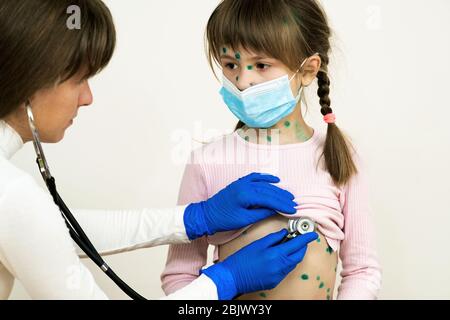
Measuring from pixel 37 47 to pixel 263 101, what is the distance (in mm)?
466

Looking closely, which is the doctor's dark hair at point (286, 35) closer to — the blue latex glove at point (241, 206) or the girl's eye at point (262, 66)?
the girl's eye at point (262, 66)

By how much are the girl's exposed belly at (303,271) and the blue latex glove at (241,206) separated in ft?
0.11

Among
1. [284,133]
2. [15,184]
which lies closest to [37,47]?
[15,184]

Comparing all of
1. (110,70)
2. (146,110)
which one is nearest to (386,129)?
(146,110)

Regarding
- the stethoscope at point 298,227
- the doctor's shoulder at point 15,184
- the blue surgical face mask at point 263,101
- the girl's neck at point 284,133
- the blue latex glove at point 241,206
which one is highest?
the blue surgical face mask at point 263,101

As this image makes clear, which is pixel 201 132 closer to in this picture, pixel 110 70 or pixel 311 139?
pixel 110 70

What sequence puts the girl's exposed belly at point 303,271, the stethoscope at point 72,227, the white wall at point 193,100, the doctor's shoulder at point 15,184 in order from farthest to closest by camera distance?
1. the white wall at point 193,100
2. the girl's exposed belly at point 303,271
3. the stethoscope at point 72,227
4. the doctor's shoulder at point 15,184

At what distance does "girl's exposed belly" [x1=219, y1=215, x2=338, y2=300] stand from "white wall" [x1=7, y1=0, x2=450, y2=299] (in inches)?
27.1

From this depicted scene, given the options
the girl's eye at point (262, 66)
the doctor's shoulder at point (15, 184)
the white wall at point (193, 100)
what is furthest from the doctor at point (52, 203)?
the white wall at point (193, 100)

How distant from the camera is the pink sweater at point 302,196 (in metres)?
1.43

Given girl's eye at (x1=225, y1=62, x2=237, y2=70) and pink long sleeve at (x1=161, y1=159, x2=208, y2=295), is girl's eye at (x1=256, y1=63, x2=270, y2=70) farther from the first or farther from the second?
pink long sleeve at (x1=161, y1=159, x2=208, y2=295)

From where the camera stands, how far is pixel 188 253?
60.7 inches

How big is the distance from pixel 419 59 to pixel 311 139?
77 cm

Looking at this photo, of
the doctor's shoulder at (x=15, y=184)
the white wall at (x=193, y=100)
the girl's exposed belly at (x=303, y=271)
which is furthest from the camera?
the white wall at (x=193, y=100)
